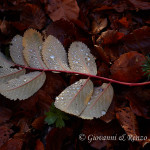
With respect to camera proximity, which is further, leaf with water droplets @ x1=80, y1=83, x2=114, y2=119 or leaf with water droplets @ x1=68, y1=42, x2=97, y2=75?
leaf with water droplets @ x1=68, y1=42, x2=97, y2=75

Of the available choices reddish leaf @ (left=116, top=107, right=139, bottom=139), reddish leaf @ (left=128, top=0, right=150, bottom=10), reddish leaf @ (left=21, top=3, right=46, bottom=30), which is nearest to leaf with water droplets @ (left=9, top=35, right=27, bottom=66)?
reddish leaf @ (left=21, top=3, right=46, bottom=30)

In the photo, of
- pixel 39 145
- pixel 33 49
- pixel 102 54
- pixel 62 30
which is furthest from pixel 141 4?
pixel 39 145

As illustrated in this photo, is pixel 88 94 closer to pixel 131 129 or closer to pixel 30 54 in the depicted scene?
pixel 131 129

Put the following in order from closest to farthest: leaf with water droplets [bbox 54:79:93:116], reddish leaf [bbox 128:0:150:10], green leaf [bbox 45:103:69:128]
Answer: leaf with water droplets [bbox 54:79:93:116]
green leaf [bbox 45:103:69:128]
reddish leaf [bbox 128:0:150:10]

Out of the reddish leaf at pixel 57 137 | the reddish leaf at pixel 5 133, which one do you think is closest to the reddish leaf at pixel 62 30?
the reddish leaf at pixel 57 137

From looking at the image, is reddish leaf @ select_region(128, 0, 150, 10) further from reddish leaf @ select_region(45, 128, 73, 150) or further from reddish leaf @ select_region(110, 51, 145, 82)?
reddish leaf @ select_region(45, 128, 73, 150)

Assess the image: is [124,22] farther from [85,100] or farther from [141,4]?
[85,100]

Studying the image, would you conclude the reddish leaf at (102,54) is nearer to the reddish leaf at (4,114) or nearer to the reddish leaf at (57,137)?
Result: the reddish leaf at (57,137)

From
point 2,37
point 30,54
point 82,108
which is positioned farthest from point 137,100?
point 2,37

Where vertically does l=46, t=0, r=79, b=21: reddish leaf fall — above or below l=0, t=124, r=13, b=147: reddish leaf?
above
